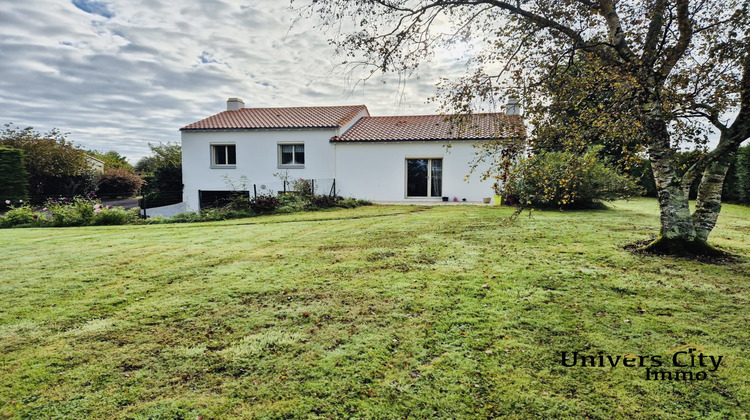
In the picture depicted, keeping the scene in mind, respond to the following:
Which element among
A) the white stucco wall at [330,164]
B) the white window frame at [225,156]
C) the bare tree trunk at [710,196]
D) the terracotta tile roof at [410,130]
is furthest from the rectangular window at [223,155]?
the bare tree trunk at [710,196]

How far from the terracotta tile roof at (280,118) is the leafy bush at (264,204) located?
261 inches

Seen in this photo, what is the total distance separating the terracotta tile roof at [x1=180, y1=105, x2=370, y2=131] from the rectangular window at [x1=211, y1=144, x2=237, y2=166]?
112cm

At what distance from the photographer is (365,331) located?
12.7 feet

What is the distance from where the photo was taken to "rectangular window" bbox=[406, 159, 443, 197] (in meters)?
20.0

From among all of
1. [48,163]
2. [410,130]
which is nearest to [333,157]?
[410,130]

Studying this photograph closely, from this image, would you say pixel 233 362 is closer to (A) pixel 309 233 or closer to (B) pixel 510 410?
(B) pixel 510 410

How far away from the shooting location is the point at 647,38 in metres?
5.89

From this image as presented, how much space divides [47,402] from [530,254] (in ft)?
22.2

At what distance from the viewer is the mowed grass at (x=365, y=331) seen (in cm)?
275

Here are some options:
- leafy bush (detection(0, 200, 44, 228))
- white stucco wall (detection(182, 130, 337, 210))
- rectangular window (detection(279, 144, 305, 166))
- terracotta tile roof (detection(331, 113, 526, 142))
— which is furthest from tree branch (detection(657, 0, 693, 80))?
leafy bush (detection(0, 200, 44, 228))

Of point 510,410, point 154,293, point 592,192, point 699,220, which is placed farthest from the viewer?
point 592,192

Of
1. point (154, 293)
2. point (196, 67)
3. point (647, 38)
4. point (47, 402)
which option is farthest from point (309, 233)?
point (196, 67)

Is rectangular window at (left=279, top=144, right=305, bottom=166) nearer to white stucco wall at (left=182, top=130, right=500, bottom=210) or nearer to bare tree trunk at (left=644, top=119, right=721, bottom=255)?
white stucco wall at (left=182, top=130, right=500, bottom=210)

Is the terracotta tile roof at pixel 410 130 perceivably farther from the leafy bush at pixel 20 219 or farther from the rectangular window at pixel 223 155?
the leafy bush at pixel 20 219
